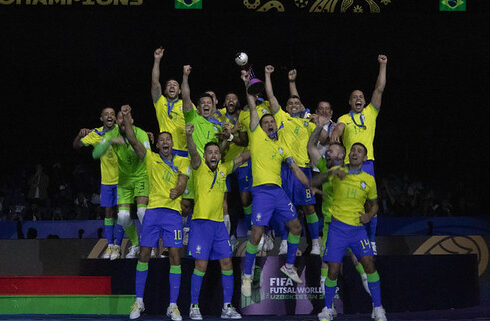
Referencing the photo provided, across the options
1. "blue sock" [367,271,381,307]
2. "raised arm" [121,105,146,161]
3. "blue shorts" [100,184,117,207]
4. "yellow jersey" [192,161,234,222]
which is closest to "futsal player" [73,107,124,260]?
"blue shorts" [100,184,117,207]

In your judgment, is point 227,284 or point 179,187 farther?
point 227,284

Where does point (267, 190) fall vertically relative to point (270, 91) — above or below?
below

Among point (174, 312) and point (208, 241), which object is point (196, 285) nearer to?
point (174, 312)

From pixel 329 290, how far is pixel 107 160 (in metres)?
3.13

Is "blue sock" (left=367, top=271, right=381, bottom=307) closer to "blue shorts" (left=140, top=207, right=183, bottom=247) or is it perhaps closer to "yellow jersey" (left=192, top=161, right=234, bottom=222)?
"yellow jersey" (left=192, top=161, right=234, bottom=222)

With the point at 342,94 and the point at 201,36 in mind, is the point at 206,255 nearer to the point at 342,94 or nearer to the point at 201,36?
the point at 201,36

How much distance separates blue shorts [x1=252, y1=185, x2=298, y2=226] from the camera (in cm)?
757

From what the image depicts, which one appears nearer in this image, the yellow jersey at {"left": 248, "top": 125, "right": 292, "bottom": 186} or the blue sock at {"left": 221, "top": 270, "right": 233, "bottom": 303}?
the blue sock at {"left": 221, "top": 270, "right": 233, "bottom": 303}

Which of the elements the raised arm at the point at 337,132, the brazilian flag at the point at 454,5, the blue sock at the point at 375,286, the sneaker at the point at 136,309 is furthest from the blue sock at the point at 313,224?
the brazilian flag at the point at 454,5

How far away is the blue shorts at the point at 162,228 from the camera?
7426 millimetres

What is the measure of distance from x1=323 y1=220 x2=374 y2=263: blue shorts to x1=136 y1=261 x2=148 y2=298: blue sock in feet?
6.10

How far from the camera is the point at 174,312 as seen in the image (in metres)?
7.25

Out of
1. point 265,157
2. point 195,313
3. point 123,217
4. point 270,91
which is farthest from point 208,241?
point 270,91

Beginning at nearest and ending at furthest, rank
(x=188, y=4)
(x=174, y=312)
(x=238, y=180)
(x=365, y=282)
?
(x=174, y=312) < (x=365, y=282) < (x=238, y=180) < (x=188, y=4)
